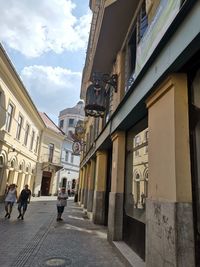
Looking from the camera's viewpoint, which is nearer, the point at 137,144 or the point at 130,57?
the point at 137,144

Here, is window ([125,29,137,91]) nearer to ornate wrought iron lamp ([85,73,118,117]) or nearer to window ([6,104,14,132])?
ornate wrought iron lamp ([85,73,118,117])

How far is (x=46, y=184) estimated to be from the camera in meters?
33.3

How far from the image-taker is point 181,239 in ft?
10.7

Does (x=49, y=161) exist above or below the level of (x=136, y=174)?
above

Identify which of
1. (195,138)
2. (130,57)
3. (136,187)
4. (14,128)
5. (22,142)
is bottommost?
(136,187)

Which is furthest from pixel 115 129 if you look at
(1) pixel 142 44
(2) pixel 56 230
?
(2) pixel 56 230

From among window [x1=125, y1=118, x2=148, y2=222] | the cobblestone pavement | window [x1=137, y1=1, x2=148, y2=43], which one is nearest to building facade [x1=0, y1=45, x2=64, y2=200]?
window [x1=137, y1=1, x2=148, y2=43]

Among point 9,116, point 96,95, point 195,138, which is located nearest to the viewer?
point 195,138

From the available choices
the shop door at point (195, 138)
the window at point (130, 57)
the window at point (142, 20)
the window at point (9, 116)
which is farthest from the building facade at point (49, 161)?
the shop door at point (195, 138)

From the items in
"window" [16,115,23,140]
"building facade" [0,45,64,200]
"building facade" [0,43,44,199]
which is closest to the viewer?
"building facade" [0,43,44,199]

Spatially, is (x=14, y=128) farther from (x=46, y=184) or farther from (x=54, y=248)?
(x=46, y=184)

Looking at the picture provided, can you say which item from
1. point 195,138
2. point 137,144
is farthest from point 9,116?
point 195,138

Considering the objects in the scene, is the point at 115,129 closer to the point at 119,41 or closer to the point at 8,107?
the point at 119,41

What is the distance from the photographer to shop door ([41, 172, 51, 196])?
108ft
